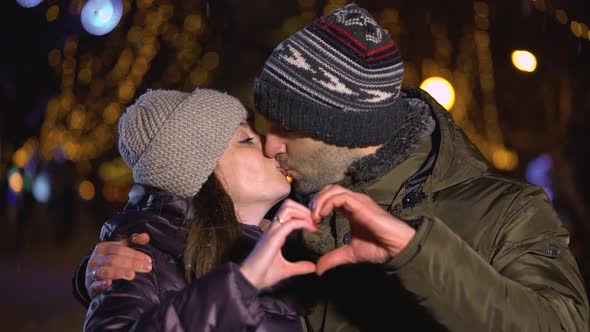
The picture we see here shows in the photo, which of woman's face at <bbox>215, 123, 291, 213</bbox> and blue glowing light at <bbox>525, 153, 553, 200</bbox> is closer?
woman's face at <bbox>215, 123, 291, 213</bbox>

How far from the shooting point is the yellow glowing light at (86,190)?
14.4m

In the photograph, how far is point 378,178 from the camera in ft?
8.76

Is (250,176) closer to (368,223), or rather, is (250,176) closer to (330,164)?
(330,164)

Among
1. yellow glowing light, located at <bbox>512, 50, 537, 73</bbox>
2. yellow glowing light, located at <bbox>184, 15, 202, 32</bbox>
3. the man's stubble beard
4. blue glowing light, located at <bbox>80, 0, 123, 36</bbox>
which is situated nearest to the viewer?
the man's stubble beard

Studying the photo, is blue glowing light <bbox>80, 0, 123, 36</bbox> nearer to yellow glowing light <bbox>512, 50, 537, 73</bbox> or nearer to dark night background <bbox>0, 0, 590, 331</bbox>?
dark night background <bbox>0, 0, 590, 331</bbox>

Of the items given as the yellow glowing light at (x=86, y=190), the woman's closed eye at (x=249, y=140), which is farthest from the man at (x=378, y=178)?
the yellow glowing light at (x=86, y=190)

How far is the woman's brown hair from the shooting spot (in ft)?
8.92

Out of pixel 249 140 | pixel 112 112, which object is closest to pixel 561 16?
pixel 112 112

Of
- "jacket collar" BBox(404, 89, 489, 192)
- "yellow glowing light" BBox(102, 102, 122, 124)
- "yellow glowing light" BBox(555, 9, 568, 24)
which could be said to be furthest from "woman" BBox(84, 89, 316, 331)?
"yellow glowing light" BBox(102, 102, 122, 124)

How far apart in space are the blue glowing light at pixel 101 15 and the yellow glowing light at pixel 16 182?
4.99m

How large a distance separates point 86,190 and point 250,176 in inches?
470

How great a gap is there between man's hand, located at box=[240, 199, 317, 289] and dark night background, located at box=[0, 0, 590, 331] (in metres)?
5.64

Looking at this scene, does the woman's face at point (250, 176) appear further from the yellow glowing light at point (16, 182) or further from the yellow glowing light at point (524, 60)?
the yellow glowing light at point (16, 182)

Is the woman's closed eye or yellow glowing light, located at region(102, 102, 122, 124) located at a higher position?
the woman's closed eye
